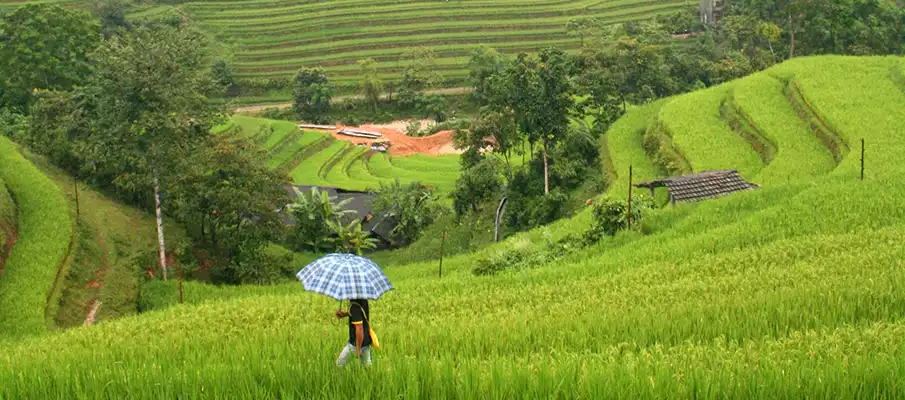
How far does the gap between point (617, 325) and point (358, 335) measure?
10.2ft

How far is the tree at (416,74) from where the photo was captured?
53.5 meters

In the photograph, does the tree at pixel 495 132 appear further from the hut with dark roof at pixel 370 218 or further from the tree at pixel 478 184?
the hut with dark roof at pixel 370 218

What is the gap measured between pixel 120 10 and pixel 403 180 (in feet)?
94.1

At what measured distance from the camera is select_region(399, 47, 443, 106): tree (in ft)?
176

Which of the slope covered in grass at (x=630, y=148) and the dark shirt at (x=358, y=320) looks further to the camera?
the slope covered in grass at (x=630, y=148)

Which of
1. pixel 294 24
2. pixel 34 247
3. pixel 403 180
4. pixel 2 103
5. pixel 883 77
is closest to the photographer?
pixel 34 247

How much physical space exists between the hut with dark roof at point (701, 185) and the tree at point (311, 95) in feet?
123

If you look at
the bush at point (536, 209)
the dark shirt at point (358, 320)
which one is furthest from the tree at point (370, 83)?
the dark shirt at point (358, 320)

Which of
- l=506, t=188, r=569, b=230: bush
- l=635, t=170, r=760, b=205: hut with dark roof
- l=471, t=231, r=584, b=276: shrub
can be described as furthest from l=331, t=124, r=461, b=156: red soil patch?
l=471, t=231, r=584, b=276: shrub

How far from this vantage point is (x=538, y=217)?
70.9ft

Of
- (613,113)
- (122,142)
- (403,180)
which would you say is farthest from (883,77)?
(122,142)

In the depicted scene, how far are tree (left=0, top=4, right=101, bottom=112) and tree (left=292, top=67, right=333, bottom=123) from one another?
18650 millimetres

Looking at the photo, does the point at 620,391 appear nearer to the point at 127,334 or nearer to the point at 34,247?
the point at 127,334

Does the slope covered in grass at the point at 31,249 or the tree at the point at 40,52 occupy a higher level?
the tree at the point at 40,52
